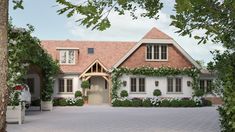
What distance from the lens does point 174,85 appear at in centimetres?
4119

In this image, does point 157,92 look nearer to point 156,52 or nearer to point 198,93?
point 198,93

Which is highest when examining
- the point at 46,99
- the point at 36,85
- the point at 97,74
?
the point at 97,74

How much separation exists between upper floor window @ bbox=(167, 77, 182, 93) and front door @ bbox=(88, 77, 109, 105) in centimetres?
562

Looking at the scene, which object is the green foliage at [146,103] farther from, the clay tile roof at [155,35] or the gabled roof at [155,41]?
the clay tile roof at [155,35]

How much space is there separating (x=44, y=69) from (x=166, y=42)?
12444 mm

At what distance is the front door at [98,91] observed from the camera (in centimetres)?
4197

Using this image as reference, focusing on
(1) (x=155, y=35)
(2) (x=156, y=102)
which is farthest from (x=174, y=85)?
(1) (x=155, y=35)

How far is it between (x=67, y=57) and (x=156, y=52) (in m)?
8.36

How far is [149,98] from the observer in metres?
39.0

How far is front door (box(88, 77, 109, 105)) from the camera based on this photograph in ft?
138

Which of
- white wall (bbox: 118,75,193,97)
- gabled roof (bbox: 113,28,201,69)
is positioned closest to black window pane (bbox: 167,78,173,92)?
white wall (bbox: 118,75,193,97)

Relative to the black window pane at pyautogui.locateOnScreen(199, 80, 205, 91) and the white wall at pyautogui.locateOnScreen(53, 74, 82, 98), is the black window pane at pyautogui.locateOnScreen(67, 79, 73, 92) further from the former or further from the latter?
the black window pane at pyautogui.locateOnScreen(199, 80, 205, 91)

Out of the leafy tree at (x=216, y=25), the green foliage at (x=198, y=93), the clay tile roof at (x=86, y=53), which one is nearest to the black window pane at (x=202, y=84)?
the green foliage at (x=198, y=93)

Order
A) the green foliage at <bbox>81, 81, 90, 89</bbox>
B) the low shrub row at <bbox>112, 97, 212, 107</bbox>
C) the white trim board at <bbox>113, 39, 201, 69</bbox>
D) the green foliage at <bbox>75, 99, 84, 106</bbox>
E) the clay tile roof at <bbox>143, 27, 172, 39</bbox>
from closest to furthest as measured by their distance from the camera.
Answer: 1. the low shrub row at <bbox>112, 97, 212, 107</bbox>
2. the green foliage at <bbox>75, 99, 84, 106</bbox>
3. the green foliage at <bbox>81, 81, 90, 89</bbox>
4. the white trim board at <bbox>113, 39, 201, 69</bbox>
5. the clay tile roof at <bbox>143, 27, 172, 39</bbox>
